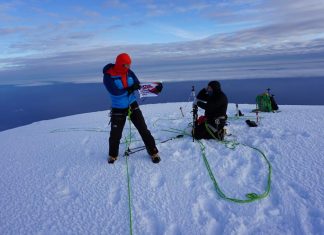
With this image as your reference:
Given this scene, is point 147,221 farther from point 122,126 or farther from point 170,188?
point 122,126

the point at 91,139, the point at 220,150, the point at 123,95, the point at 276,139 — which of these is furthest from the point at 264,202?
the point at 91,139

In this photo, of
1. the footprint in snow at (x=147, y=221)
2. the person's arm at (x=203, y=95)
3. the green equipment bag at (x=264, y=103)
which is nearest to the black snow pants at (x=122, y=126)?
the footprint in snow at (x=147, y=221)

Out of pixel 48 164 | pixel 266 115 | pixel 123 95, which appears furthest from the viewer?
pixel 266 115

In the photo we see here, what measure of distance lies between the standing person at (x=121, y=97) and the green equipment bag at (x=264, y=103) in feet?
19.0

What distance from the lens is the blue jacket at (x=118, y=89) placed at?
4.93 metres

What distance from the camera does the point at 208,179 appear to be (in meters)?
4.57

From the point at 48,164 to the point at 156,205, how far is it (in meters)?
3.04

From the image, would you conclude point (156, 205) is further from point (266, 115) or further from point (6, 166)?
point (266, 115)

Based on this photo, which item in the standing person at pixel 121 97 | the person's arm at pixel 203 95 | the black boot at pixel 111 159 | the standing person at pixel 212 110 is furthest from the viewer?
the person's arm at pixel 203 95

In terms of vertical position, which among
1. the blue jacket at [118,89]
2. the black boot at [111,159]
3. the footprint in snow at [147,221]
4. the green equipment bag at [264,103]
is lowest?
the footprint in snow at [147,221]

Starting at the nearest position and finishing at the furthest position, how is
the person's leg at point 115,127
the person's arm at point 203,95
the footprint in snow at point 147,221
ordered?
the footprint in snow at point 147,221 < the person's leg at point 115,127 < the person's arm at point 203,95

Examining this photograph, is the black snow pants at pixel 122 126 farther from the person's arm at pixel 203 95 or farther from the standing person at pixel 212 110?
the person's arm at pixel 203 95

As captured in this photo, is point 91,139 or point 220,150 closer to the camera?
point 220,150

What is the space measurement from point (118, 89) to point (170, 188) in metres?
2.07
